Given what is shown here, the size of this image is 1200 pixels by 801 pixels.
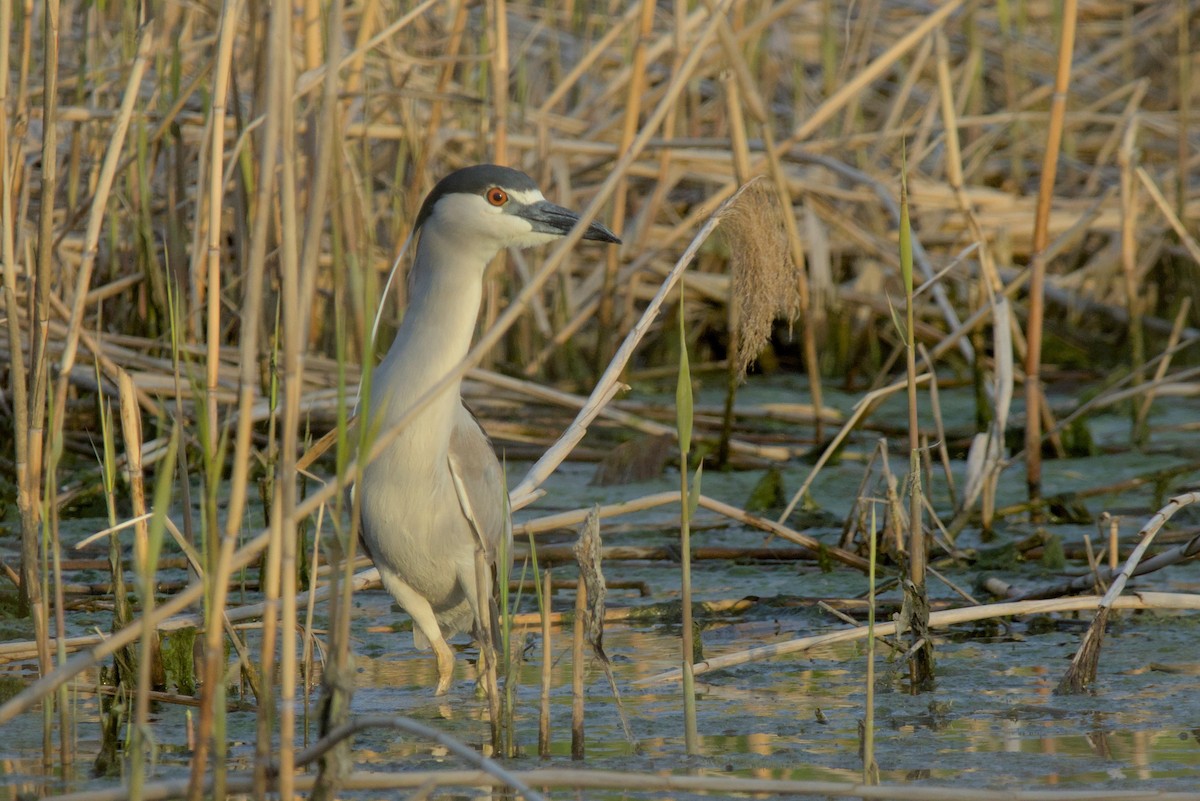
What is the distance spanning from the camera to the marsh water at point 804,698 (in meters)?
2.53

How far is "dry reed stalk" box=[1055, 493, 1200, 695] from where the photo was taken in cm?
278

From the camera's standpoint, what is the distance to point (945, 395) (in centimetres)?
661

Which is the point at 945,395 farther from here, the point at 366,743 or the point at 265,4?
the point at 366,743

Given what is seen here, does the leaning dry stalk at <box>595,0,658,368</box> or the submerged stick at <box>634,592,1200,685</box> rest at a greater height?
the leaning dry stalk at <box>595,0,658,368</box>

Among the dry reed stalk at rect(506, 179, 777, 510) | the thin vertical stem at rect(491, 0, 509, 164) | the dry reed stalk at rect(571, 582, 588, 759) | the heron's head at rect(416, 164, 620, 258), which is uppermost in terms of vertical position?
the thin vertical stem at rect(491, 0, 509, 164)

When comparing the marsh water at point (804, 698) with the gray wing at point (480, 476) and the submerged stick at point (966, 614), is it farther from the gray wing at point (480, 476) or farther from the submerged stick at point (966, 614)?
the gray wing at point (480, 476)

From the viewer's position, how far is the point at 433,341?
3215 millimetres

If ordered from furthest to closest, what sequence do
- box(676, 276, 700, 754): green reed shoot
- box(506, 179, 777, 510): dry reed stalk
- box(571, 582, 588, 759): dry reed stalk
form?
box(506, 179, 777, 510): dry reed stalk
box(571, 582, 588, 759): dry reed stalk
box(676, 276, 700, 754): green reed shoot

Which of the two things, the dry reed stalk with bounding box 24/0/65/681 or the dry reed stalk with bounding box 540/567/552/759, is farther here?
the dry reed stalk with bounding box 24/0/65/681

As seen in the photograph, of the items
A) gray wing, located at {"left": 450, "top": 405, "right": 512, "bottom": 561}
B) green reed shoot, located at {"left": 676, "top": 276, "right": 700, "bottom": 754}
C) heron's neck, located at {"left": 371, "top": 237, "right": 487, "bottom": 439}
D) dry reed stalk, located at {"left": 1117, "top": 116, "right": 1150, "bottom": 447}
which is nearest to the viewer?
green reed shoot, located at {"left": 676, "top": 276, "right": 700, "bottom": 754}

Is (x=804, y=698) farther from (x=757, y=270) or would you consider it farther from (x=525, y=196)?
(x=525, y=196)

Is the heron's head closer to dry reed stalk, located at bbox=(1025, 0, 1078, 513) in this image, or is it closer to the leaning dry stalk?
dry reed stalk, located at bbox=(1025, 0, 1078, 513)

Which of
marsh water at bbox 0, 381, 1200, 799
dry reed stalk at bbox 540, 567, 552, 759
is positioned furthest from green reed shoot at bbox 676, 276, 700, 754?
dry reed stalk at bbox 540, 567, 552, 759

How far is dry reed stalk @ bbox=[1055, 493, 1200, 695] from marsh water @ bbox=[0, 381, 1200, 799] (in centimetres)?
3
